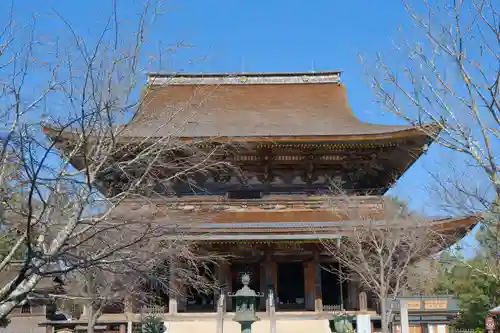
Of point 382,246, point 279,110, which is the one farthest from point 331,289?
point 279,110

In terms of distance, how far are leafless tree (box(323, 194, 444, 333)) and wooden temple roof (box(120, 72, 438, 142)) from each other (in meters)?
2.50

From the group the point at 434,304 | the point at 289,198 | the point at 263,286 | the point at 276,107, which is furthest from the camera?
the point at 276,107

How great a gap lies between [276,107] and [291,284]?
294 inches

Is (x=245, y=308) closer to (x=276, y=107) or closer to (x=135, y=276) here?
(x=135, y=276)

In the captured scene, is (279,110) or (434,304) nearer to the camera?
(434,304)

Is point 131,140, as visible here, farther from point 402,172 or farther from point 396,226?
point 402,172

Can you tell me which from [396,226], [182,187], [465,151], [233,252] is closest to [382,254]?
[396,226]

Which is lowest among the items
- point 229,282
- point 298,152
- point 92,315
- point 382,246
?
point 92,315

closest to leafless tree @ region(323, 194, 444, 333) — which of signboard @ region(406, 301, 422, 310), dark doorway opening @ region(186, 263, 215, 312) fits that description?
signboard @ region(406, 301, 422, 310)

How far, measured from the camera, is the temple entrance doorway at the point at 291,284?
17969 millimetres

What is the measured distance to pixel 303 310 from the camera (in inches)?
686

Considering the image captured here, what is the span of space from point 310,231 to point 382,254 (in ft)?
6.91

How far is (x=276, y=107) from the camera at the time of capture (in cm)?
2219

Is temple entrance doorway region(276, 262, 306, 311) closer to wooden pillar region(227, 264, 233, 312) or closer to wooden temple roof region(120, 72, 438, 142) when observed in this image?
wooden pillar region(227, 264, 233, 312)
